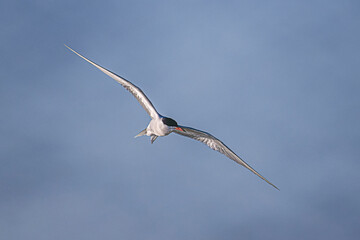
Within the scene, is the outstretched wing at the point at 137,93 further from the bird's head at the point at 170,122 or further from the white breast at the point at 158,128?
the bird's head at the point at 170,122

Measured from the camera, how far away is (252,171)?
17.8m

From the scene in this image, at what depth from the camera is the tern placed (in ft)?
53.8

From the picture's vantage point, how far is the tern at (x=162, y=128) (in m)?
16.4

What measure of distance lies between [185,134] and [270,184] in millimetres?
5314

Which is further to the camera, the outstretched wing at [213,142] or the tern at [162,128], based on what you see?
the outstretched wing at [213,142]

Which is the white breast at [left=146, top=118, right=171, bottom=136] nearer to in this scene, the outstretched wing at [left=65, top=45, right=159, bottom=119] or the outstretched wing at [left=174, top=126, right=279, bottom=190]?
the outstretched wing at [left=65, top=45, right=159, bottom=119]

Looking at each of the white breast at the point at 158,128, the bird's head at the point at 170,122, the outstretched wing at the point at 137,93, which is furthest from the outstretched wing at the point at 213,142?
the outstretched wing at the point at 137,93

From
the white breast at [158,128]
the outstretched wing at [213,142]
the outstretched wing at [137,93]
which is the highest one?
the outstretched wing at [213,142]

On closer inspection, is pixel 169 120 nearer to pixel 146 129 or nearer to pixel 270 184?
pixel 146 129

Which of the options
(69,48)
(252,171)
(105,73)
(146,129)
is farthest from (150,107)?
(252,171)

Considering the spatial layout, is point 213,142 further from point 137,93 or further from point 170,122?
point 137,93

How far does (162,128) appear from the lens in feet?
53.6

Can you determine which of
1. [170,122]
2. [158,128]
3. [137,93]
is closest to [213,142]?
[170,122]

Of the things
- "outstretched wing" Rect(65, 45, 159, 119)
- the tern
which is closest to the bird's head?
the tern
